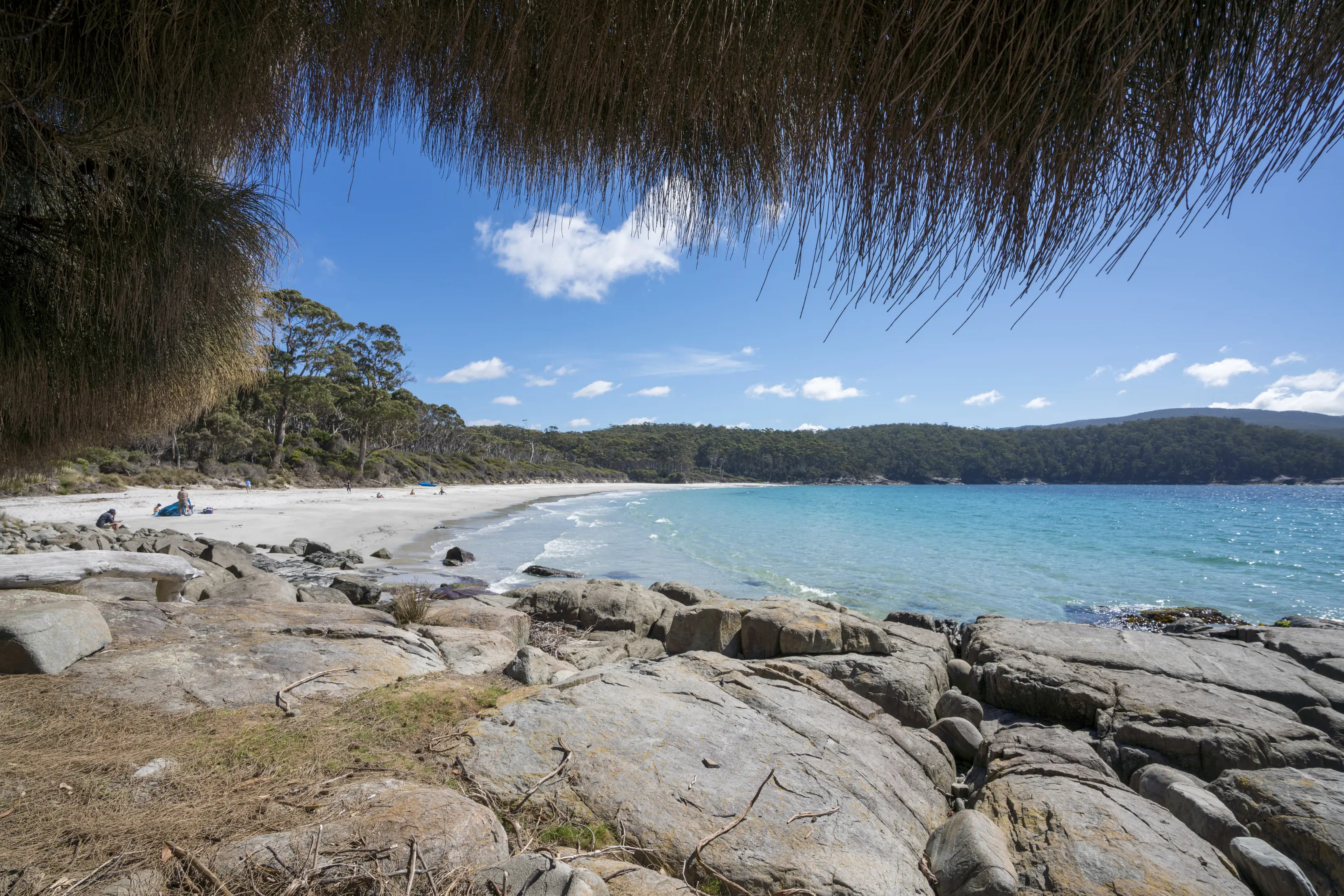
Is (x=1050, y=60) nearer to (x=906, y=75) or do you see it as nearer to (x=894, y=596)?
(x=906, y=75)

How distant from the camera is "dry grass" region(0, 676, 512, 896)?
1.74 metres

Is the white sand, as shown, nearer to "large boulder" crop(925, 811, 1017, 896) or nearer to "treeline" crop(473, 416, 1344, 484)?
"large boulder" crop(925, 811, 1017, 896)

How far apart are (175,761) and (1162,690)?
25.1 ft

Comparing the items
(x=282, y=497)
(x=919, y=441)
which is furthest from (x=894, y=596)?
(x=919, y=441)

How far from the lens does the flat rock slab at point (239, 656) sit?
3127 millimetres

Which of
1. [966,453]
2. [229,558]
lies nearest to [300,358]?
[229,558]

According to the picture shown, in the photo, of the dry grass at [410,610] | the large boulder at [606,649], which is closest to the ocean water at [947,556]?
the large boulder at [606,649]

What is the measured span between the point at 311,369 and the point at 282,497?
54.0 feet

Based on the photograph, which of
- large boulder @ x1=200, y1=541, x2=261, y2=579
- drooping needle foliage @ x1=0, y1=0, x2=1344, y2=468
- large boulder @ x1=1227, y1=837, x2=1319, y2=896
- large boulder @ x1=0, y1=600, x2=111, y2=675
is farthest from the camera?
large boulder @ x1=200, y1=541, x2=261, y2=579

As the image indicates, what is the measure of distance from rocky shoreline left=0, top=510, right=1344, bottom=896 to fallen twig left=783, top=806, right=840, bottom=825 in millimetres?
12

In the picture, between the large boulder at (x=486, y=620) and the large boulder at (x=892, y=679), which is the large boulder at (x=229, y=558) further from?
the large boulder at (x=892, y=679)

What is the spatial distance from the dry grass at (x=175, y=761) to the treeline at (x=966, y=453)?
327 feet

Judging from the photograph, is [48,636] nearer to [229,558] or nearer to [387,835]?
[387,835]

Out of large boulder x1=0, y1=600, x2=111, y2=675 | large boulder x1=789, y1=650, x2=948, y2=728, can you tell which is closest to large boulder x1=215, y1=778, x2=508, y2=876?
large boulder x1=0, y1=600, x2=111, y2=675
